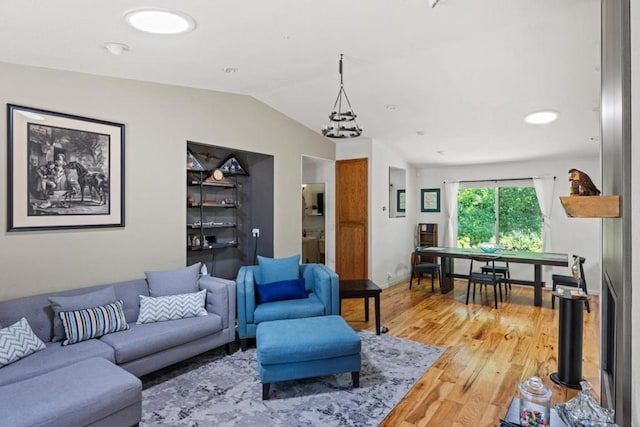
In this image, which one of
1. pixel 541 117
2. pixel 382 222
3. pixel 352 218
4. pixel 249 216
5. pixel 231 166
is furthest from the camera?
pixel 382 222

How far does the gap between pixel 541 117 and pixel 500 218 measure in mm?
2823

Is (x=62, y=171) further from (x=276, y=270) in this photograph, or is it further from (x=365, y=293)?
(x=365, y=293)

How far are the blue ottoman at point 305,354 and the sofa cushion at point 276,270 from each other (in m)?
1.12

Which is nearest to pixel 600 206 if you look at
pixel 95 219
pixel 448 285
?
pixel 95 219

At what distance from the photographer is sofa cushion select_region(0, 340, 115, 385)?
7.08 feet

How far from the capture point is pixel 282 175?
5145 millimetres

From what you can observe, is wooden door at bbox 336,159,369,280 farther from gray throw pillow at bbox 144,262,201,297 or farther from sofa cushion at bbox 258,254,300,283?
gray throw pillow at bbox 144,262,201,297

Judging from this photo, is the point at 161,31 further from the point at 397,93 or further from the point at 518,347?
the point at 518,347

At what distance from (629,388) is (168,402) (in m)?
2.66

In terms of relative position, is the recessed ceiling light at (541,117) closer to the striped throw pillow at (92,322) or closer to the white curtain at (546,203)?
the white curtain at (546,203)

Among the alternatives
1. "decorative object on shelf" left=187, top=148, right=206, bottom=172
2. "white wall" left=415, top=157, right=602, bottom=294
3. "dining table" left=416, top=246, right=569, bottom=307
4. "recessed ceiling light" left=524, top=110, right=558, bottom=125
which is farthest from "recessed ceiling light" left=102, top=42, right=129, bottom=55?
"white wall" left=415, top=157, right=602, bottom=294

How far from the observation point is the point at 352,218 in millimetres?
6008

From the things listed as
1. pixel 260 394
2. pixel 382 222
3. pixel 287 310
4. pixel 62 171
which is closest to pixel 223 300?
pixel 287 310

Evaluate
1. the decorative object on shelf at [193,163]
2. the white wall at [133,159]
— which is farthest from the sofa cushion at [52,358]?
the decorative object on shelf at [193,163]
